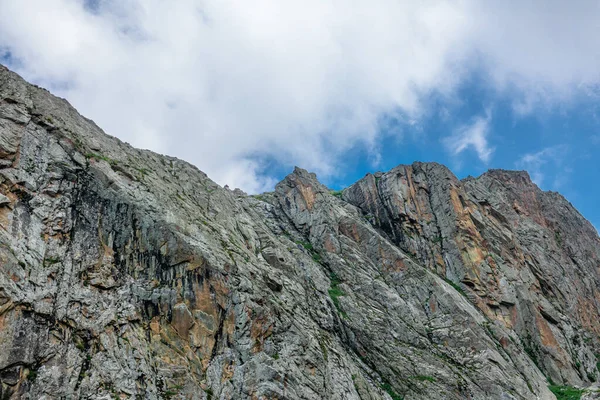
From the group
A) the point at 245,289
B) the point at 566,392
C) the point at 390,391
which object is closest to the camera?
the point at 245,289

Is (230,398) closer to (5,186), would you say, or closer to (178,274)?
(178,274)

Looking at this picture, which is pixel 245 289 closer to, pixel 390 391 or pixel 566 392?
pixel 390 391

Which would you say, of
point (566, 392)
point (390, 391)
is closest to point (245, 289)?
point (390, 391)

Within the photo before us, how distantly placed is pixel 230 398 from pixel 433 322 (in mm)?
24502

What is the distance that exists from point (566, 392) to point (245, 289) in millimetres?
32801

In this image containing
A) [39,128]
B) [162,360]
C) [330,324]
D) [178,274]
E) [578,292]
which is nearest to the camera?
[162,360]

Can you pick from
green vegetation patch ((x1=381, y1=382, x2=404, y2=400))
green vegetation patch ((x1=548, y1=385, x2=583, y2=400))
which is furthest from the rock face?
green vegetation patch ((x1=548, y1=385, x2=583, y2=400))

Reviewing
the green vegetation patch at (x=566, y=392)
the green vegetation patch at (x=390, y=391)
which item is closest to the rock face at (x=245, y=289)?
the green vegetation patch at (x=390, y=391)

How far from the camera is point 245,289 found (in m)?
34.5

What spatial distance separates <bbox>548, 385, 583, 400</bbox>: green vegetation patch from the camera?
38916mm

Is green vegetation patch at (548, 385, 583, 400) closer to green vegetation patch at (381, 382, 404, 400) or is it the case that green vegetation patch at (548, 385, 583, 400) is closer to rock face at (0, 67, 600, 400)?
rock face at (0, 67, 600, 400)

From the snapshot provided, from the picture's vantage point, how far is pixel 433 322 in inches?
1722

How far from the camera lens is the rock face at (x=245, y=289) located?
87.9 ft

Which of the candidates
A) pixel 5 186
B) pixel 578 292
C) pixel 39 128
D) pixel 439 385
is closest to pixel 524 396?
pixel 439 385
